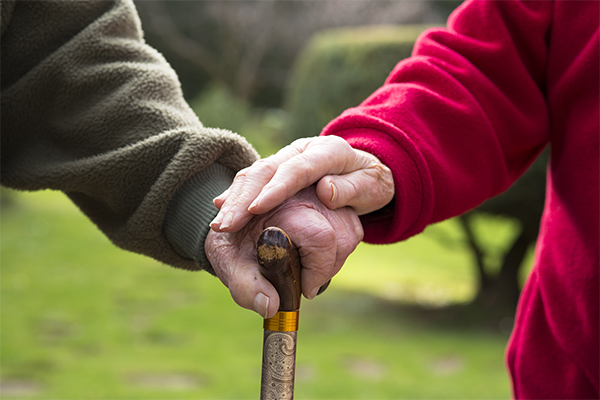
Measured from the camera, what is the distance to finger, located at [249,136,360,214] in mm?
1070

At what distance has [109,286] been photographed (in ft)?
20.1

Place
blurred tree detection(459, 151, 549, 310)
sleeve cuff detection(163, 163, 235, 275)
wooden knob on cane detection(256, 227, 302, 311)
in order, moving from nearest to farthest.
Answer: wooden knob on cane detection(256, 227, 302, 311)
sleeve cuff detection(163, 163, 235, 275)
blurred tree detection(459, 151, 549, 310)

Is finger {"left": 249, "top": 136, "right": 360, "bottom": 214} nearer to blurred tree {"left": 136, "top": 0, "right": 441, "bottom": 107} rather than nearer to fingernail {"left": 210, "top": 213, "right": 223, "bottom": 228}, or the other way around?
fingernail {"left": 210, "top": 213, "right": 223, "bottom": 228}

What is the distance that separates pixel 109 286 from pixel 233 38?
22.5ft

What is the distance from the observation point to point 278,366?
1.01 m

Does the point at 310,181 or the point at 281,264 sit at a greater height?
the point at 310,181

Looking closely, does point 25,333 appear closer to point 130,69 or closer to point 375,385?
point 375,385

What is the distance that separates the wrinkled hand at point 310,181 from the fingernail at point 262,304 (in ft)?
0.45

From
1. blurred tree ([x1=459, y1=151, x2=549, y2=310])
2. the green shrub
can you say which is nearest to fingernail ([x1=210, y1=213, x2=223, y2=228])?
blurred tree ([x1=459, y1=151, x2=549, y2=310])

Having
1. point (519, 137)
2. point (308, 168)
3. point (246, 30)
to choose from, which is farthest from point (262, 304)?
point (246, 30)

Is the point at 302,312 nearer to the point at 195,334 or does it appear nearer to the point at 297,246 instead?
the point at 195,334

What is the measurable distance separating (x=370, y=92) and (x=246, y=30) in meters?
7.45

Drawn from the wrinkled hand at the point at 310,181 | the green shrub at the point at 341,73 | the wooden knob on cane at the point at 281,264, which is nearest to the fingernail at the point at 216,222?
the wrinkled hand at the point at 310,181

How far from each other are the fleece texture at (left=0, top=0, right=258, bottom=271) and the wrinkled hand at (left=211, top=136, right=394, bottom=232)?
0.20 meters
